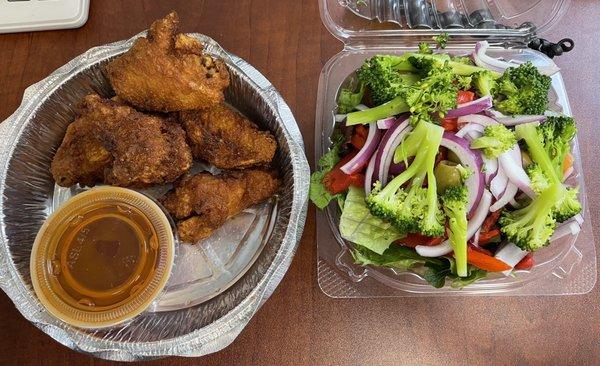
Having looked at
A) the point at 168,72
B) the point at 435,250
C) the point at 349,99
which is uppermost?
the point at 168,72

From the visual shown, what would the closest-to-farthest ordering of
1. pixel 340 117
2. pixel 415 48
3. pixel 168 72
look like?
pixel 168 72 → pixel 340 117 → pixel 415 48

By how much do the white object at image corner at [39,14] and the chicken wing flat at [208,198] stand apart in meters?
0.69

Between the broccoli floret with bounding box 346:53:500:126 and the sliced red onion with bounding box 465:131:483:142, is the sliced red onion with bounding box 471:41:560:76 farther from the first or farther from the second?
the sliced red onion with bounding box 465:131:483:142

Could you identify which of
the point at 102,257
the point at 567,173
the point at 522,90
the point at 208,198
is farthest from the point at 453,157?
the point at 102,257

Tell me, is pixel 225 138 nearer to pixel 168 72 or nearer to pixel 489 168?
pixel 168 72

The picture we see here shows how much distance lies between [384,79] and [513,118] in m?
0.38

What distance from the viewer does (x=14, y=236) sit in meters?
1.44

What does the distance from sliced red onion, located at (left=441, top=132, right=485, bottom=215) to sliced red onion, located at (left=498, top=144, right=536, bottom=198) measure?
0.06m

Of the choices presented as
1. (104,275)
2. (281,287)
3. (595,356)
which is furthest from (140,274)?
(595,356)

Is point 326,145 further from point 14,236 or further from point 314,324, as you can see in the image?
point 14,236

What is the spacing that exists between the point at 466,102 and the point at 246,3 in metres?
0.79

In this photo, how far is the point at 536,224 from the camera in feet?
4.43

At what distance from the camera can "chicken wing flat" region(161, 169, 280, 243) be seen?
138cm

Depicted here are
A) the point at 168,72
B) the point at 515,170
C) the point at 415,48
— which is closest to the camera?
the point at 168,72
